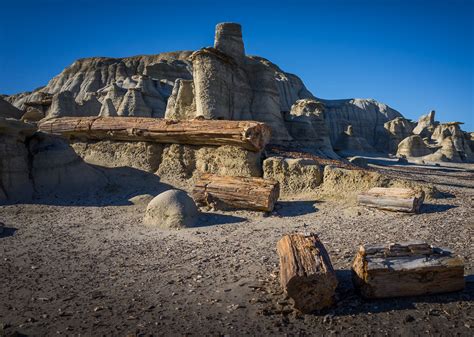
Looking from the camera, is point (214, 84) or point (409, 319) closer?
point (409, 319)

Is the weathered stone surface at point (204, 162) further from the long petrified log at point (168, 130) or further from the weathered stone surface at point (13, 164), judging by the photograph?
the weathered stone surface at point (13, 164)

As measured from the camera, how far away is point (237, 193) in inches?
268

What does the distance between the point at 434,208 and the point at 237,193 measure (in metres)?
4.04

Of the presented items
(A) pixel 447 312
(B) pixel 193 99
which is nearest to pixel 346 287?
(A) pixel 447 312

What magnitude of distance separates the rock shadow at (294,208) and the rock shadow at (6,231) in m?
4.93

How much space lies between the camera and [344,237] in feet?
16.6

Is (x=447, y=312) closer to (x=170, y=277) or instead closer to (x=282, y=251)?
(x=282, y=251)

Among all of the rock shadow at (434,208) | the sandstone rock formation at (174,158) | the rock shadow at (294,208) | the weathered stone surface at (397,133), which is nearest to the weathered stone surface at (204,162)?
the sandstone rock formation at (174,158)

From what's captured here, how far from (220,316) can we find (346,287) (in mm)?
1418

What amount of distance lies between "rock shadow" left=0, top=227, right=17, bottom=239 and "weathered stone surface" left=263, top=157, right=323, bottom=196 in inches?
214

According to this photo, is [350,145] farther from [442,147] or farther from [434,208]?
[434,208]

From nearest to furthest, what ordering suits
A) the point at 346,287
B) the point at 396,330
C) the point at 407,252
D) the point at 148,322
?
the point at 396,330, the point at 148,322, the point at 407,252, the point at 346,287

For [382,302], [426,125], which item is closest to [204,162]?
[382,302]

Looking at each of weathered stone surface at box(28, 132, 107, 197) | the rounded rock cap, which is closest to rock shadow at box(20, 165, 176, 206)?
weathered stone surface at box(28, 132, 107, 197)
